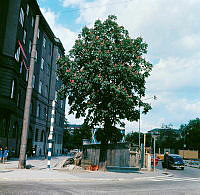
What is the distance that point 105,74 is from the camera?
19.3 metres

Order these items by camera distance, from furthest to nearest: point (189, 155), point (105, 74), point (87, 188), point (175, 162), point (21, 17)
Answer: point (189, 155) → point (21, 17) → point (175, 162) → point (105, 74) → point (87, 188)

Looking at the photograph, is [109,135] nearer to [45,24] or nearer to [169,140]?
[45,24]

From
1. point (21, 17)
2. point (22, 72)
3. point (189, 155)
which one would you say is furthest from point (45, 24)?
point (189, 155)

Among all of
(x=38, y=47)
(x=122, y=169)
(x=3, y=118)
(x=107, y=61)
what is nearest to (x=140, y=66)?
(x=107, y=61)

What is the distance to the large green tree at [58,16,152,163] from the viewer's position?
19.0m

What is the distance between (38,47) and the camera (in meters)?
45.2

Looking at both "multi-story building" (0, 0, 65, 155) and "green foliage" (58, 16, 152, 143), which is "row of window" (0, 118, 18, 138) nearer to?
"multi-story building" (0, 0, 65, 155)

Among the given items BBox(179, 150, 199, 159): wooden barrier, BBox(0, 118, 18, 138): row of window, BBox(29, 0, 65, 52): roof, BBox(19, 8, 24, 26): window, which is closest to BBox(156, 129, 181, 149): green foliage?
BBox(179, 150, 199, 159): wooden barrier

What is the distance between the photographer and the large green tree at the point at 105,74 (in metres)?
19.0

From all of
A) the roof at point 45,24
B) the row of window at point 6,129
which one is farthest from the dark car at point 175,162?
the roof at point 45,24

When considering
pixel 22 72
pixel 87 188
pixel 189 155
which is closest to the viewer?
pixel 87 188

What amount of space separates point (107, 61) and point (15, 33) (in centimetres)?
1641

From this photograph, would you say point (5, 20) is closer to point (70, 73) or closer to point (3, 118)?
point (3, 118)

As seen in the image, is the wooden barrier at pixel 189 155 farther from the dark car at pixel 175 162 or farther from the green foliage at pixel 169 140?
the dark car at pixel 175 162
